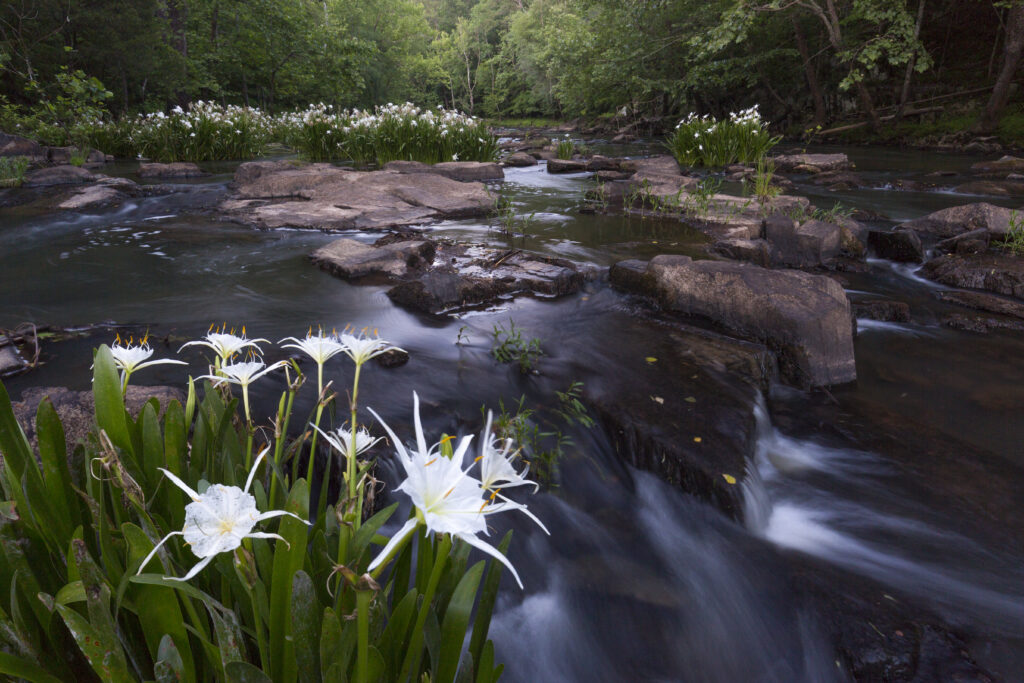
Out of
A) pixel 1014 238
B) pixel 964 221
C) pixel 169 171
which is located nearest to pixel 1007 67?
pixel 964 221

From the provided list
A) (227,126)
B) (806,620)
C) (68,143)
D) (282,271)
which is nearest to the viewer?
(806,620)

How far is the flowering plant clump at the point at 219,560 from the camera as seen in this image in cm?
82

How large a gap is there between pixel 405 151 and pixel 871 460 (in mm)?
10018

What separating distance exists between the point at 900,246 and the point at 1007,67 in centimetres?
1115

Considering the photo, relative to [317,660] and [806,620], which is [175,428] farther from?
[806,620]

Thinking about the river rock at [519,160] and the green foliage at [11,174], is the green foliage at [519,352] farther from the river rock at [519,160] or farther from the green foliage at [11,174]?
the river rock at [519,160]

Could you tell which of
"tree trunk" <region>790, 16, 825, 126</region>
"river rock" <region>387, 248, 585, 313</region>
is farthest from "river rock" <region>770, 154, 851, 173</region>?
"river rock" <region>387, 248, 585, 313</region>

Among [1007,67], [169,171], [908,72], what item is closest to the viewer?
[169,171]

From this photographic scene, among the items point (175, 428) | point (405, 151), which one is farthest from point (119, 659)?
point (405, 151)

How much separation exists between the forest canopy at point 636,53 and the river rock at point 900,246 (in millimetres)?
9527

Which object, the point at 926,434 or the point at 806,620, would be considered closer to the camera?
the point at 806,620

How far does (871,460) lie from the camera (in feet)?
9.98

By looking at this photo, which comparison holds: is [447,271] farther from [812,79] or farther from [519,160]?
[812,79]

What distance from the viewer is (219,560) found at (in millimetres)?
1001
